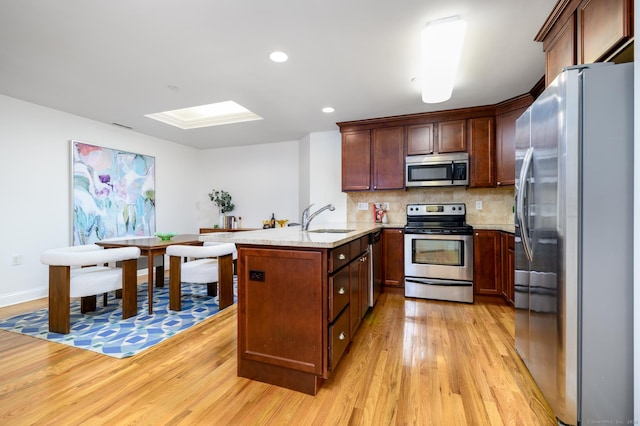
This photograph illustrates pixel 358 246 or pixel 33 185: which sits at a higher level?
pixel 33 185

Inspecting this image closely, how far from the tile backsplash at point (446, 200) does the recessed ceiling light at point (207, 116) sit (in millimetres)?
1958

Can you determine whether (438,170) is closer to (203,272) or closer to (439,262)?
(439,262)

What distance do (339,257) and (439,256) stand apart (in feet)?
6.70

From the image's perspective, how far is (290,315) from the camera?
1.75m

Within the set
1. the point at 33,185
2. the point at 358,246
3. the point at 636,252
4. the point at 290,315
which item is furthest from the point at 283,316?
the point at 33,185

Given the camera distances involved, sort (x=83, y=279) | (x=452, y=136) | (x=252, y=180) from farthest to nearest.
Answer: (x=252, y=180)
(x=452, y=136)
(x=83, y=279)

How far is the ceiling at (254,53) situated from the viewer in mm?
1809

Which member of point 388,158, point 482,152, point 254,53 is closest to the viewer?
point 254,53

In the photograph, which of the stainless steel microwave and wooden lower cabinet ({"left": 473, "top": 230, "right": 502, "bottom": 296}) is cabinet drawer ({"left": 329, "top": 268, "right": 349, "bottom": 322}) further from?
the stainless steel microwave

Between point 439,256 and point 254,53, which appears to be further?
point 439,256

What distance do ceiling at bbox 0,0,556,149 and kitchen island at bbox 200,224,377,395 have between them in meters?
1.44

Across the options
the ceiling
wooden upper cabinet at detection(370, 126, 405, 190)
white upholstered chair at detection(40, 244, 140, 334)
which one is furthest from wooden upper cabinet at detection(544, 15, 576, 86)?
white upholstered chair at detection(40, 244, 140, 334)

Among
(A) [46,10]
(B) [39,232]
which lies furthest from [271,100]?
(B) [39,232]

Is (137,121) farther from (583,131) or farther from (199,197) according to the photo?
(583,131)
